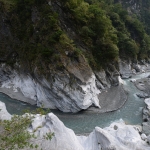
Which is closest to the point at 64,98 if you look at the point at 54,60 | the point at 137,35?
the point at 54,60

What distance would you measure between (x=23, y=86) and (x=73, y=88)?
7223 millimetres

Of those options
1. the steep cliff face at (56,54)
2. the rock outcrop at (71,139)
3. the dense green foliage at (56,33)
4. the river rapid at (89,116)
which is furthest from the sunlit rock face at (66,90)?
the rock outcrop at (71,139)

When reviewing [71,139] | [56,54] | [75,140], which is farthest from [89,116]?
[71,139]

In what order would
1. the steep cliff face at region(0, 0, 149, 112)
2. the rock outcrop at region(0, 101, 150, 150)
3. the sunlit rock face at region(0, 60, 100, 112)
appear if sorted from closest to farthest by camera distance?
the rock outcrop at region(0, 101, 150, 150), the sunlit rock face at region(0, 60, 100, 112), the steep cliff face at region(0, 0, 149, 112)

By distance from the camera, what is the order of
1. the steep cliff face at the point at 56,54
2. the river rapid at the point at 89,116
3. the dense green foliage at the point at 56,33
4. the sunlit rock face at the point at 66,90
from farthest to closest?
the dense green foliage at the point at 56,33
the steep cliff face at the point at 56,54
the sunlit rock face at the point at 66,90
the river rapid at the point at 89,116

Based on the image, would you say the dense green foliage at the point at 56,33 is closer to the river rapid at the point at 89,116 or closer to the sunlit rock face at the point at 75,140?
the river rapid at the point at 89,116

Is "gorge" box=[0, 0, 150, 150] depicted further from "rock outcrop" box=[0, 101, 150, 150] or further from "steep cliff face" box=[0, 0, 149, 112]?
"rock outcrop" box=[0, 101, 150, 150]

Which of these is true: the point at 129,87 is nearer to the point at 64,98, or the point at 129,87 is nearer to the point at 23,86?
the point at 64,98

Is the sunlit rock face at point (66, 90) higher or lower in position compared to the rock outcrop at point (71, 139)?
lower

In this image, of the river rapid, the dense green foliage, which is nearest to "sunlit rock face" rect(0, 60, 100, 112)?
the river rapid

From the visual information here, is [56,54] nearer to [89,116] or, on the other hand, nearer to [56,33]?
[56,33]

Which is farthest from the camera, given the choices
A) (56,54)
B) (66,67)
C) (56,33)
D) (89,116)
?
(56,33)

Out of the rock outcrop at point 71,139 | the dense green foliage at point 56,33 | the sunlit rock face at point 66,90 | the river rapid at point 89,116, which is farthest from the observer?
the dense green foliage at point 56,33

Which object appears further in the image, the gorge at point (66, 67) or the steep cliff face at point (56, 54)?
the steep cliff face at point (56, 54)
